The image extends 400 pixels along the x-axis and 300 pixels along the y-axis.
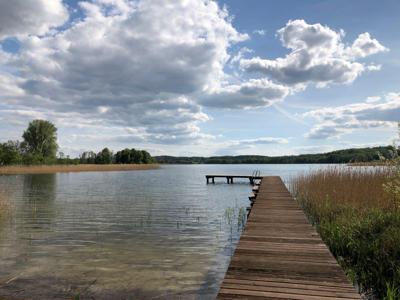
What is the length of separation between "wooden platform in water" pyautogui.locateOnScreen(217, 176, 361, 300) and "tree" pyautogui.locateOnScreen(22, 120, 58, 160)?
6888 centimetres

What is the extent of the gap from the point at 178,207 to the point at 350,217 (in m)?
8.62

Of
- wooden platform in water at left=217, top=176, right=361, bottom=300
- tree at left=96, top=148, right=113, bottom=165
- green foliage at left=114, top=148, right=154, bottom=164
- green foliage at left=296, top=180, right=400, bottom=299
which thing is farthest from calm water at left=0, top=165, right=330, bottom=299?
green foliage at left=114, top=148, right=154, bottom=164

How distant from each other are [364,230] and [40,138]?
7095cm

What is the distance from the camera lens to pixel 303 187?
14.9 m

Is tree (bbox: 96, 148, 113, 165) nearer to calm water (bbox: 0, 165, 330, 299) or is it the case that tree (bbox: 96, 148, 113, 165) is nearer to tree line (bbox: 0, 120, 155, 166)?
tree line (bbox: 0, 120, 155, 166)

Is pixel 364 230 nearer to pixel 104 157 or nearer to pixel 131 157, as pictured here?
pixel 104 157

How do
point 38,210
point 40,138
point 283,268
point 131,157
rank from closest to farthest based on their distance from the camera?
1. point 283,268
2. point 38,210
3. point 40,138
4. point 131,157

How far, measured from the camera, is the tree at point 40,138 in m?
67.6

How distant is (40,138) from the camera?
67.9 m

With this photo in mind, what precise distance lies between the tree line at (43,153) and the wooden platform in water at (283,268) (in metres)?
49.8

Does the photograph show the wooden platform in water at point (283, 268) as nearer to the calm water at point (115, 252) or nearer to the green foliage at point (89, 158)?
the calm water at point (115, 252)

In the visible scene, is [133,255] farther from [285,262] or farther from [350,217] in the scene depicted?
[350,217]

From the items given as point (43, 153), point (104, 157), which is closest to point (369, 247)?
point (43, 153)

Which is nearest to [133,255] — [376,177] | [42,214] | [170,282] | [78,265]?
[78,265]
